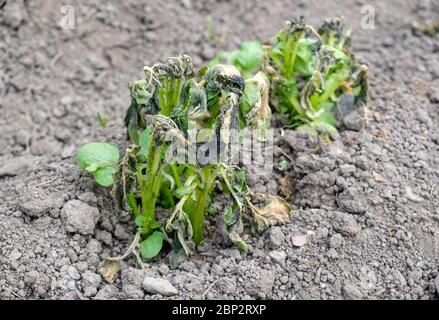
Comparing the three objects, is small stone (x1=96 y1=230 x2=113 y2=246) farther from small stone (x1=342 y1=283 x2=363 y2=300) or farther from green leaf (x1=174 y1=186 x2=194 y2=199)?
small stone (x1=342 y1=283 x2=363 y2=300)

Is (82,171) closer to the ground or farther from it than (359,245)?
farther from it

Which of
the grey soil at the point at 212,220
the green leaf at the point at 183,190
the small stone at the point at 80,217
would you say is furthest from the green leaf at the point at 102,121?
the green leaf at the point at 183,190

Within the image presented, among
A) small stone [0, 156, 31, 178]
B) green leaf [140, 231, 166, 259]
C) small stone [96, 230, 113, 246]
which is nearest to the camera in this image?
green leaf [140, 231, 166, 259]

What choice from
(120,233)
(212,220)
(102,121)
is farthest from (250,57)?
(120,233)

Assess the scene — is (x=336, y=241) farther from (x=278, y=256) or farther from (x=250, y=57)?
(x=250, y=57)

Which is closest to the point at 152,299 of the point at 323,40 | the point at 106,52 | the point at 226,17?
the point at 323,40

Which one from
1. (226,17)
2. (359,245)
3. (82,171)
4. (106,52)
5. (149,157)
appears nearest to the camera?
(149,157)

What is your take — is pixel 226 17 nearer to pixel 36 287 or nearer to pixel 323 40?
pixel 323 40

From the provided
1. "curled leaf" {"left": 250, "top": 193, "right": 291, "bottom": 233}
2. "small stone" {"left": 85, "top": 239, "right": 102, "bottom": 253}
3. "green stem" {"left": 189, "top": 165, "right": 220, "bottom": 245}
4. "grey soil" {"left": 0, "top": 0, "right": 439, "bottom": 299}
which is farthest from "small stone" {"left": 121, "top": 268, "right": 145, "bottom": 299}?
"curled leaf" {"left": 250, "top": 193, "right": 291, "bottom": 233}

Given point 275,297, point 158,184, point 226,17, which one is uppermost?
point 226,17
